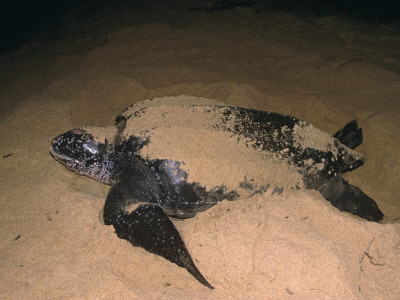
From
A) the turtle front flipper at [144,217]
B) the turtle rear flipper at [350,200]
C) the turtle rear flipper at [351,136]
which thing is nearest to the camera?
the turtle front flipper at [144,217]

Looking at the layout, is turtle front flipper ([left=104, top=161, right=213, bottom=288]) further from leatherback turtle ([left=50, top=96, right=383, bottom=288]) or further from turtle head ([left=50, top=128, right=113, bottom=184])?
turtle head ([left=50, top=128, right=113, bottom=184])

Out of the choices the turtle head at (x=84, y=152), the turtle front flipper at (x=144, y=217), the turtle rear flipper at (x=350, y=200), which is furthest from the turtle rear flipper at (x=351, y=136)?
the turtle head at (x=84, y=152)

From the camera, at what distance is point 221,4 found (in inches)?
188

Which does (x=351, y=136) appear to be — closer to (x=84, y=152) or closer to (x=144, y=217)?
(x=144, y=217)

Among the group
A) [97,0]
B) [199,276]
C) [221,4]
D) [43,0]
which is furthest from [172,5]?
[43,0]

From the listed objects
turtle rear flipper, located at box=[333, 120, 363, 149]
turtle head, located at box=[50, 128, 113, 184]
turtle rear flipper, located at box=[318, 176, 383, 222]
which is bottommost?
turtle rear flipper, located at box=[318, 176, 383, 222]

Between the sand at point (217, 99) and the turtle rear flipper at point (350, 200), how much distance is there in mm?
139

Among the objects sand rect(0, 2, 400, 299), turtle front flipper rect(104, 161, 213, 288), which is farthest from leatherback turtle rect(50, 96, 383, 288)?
A: sand rect(0, 2, 400, 299)

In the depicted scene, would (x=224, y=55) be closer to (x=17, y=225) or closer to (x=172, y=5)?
Result: (x=172, y=5)

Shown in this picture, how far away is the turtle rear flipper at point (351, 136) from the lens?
200 centimetres

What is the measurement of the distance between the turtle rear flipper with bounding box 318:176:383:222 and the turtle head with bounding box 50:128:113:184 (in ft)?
5.18

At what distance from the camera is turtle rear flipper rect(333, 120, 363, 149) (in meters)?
2.00

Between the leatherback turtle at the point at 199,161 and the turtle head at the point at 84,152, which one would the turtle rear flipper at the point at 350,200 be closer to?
the leatherback turtle at the point at 199,161

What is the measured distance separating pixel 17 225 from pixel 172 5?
4.81 meters
